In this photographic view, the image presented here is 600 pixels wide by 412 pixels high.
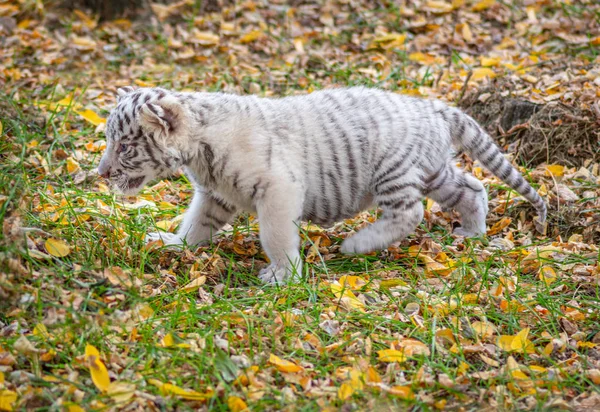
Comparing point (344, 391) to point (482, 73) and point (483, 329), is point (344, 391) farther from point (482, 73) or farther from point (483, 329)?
point (482, 73)

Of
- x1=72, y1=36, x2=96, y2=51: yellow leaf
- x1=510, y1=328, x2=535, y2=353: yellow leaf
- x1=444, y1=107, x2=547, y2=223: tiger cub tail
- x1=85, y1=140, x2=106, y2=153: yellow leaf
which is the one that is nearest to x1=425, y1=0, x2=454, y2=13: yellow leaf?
x1=72, y1=36, x2=96, y2=51: yellow leaf

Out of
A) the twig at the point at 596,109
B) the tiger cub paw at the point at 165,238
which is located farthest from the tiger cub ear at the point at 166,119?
the twig at the point at 596,109

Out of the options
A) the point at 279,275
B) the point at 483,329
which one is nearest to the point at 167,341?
the point at 279,275

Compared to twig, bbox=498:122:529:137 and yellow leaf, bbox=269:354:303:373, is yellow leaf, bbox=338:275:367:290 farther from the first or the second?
twig, bbox=498:122:529:137

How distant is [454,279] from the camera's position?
14.0 feet

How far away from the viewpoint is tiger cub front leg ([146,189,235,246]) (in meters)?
4.77

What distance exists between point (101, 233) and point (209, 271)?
670mm

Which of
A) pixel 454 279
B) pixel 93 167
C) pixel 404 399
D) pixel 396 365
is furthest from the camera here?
pixel 93 167

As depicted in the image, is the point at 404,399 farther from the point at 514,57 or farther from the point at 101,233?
the point at 514,57

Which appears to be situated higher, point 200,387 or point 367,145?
point 367,145

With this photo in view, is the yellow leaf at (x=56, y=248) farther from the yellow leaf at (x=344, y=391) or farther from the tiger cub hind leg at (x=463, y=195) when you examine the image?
the tiger cub hind leg at (x=463, y=195)

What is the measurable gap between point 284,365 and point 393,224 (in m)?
1.52

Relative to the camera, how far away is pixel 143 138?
4.31 m

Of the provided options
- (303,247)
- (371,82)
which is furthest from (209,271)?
(371,82)
